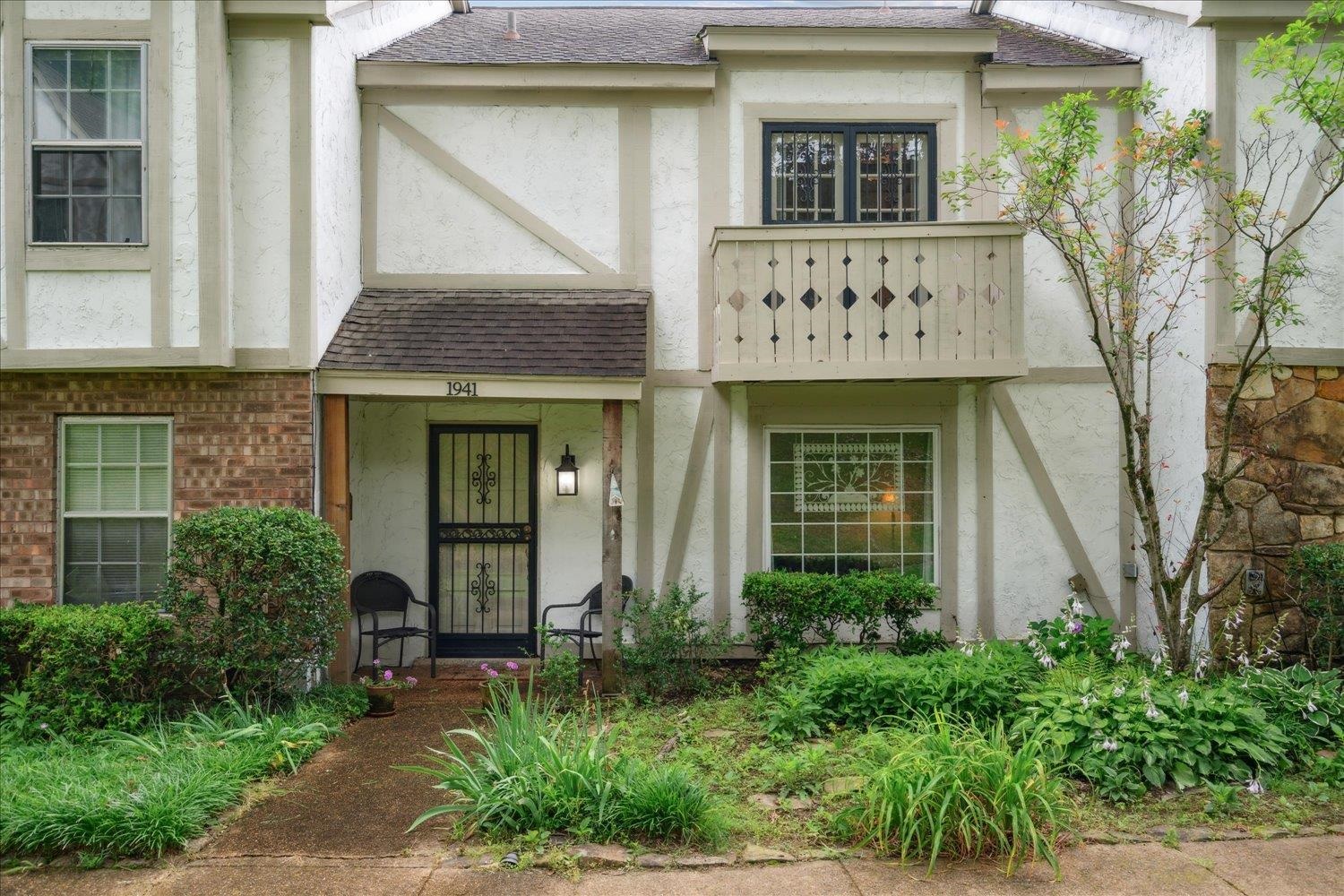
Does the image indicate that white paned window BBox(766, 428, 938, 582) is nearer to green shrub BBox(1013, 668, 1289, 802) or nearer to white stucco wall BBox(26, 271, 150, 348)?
green shrub BBox(1013, 668, 1289, 802)

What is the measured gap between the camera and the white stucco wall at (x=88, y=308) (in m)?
6.74

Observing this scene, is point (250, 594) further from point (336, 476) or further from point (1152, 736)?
point (1152, 736)

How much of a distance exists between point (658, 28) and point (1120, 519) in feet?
23.7

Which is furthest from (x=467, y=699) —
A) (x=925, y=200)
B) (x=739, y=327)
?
(x=925, y=200)

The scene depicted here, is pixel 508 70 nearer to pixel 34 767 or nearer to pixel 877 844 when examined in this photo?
pixel 34 767

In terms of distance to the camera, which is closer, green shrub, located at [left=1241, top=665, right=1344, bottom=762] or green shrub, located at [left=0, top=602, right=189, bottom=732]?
green shrub, located at [left=1241, top=665, right=1344, bottom=762]

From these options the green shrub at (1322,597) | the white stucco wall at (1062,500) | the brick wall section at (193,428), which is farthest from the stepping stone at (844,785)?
the brick wall section at (193,428)

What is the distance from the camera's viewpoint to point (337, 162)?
762cm

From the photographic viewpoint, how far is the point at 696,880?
4.14m

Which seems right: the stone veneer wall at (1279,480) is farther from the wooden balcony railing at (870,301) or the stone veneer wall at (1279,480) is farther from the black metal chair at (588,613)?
the black metal chair at (588,613)

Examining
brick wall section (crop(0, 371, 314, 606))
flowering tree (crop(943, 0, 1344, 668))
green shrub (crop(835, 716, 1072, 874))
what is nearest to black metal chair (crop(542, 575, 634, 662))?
brick wall section (crop(0, 371, 314, 606))

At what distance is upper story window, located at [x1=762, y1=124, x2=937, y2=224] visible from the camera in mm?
8508

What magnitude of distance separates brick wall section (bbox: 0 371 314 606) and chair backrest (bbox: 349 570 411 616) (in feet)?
4.63

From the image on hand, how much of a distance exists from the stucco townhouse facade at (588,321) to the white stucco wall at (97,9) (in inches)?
1.5
